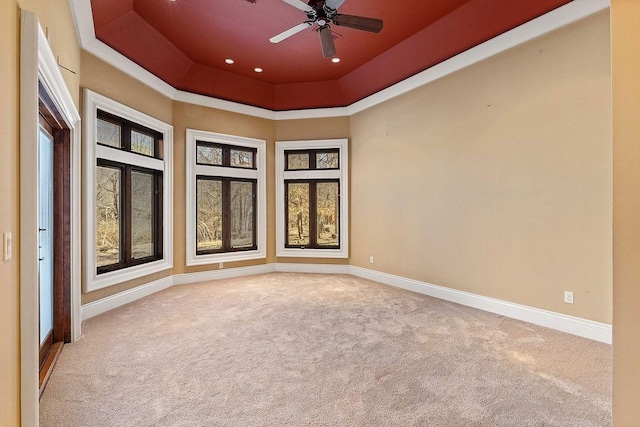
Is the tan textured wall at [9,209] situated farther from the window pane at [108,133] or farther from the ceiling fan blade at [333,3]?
the window pane at [108,133]

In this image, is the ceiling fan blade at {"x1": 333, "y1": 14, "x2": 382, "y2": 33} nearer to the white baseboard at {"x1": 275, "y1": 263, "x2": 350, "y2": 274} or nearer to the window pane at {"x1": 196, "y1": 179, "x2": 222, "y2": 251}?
the window pane at {"x1": 196, "y1": 179, "x2": 222, "y2": 251}

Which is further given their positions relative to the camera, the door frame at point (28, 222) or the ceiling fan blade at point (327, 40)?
the ceiling fan blade at point (327, 40)

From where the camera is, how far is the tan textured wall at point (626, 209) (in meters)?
1.46

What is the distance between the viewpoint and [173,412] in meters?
2.06

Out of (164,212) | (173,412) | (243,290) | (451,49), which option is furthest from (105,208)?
(451,49)

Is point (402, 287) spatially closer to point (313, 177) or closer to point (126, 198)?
point (313, 177)

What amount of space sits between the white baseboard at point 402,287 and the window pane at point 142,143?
6.48 feet

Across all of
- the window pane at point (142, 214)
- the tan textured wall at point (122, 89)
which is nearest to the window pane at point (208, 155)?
the tan textured wall at point (122, 89)

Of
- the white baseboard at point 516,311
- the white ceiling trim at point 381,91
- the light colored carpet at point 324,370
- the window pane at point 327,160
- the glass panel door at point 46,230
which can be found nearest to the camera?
the light colored carpet at point 324,370

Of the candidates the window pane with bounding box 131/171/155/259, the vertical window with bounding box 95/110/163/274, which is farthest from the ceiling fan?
the window pane with bounding box 131/171/155/259

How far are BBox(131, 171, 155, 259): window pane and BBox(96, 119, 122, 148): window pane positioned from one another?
1.62 ft

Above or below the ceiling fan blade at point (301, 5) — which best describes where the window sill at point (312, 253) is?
below

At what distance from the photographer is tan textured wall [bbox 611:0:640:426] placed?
57.6 inches

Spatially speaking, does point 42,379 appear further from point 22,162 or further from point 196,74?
point 196,74
